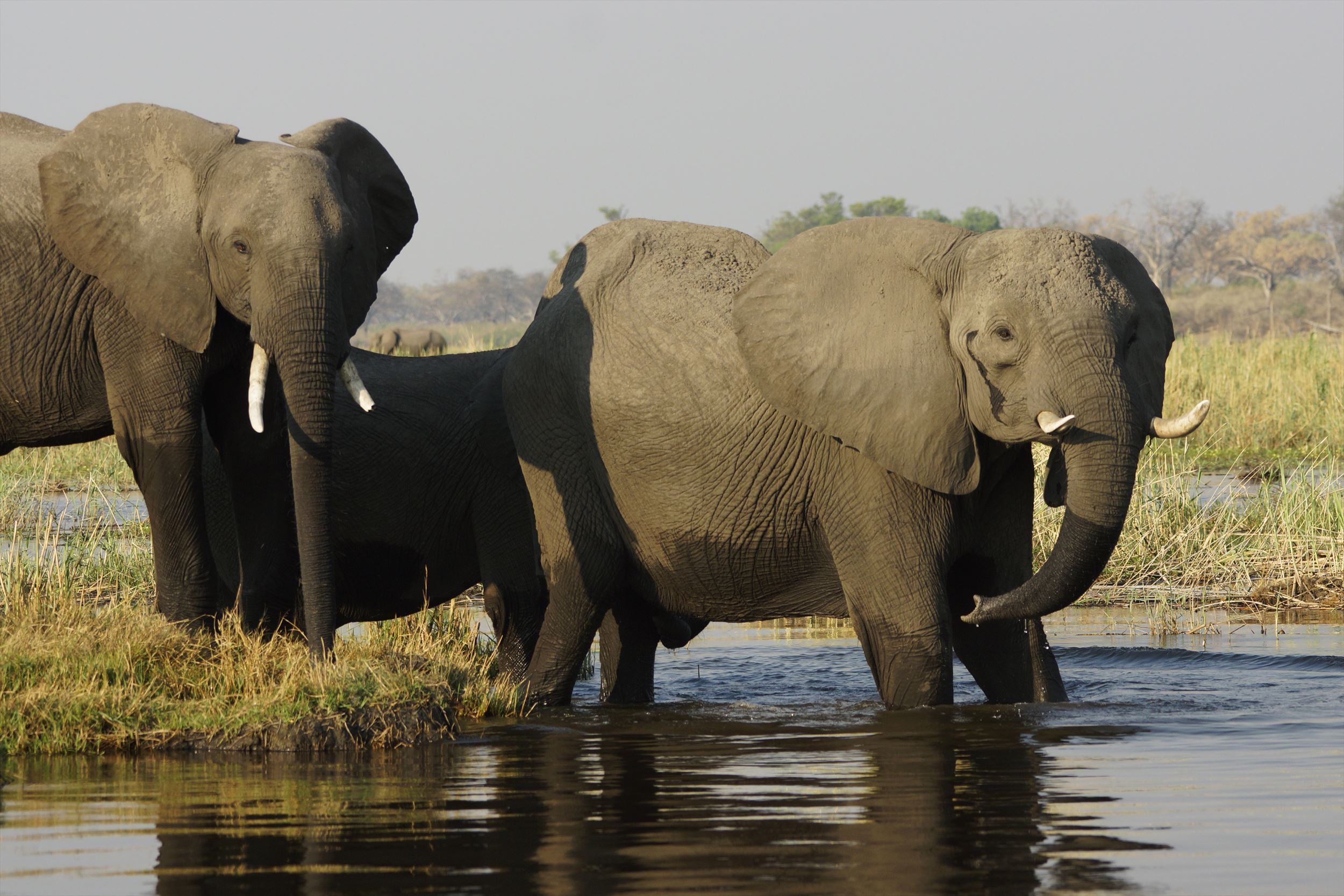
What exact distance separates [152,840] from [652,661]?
362 centimetres

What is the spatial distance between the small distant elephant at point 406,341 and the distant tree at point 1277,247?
39.1 m

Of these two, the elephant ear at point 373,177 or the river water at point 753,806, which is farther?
the elephant ear at point 373,177

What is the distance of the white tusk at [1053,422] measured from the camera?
665 cm

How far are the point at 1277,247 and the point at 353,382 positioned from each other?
76842 millimetres

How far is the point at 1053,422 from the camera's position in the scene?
6719mm

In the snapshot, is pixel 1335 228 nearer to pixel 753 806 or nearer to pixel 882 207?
pixel 882 207

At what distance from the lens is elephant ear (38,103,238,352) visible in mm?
8195

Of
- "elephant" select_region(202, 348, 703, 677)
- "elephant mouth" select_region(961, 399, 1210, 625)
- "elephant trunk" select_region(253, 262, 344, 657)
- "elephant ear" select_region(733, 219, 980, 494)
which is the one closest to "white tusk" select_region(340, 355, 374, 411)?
"elephant trunk" select_region(253, 262, 344, 657)

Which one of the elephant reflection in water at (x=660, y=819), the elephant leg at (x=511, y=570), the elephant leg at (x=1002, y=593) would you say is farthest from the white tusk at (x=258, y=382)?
the elephant leg at (x=1002, y=593)

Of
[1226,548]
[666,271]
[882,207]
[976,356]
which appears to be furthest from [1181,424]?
Result: [882,207]

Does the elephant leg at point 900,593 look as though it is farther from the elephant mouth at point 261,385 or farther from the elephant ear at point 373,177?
the elephant ear at point 373,177

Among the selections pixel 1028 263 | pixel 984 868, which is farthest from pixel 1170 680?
pixel 984 868

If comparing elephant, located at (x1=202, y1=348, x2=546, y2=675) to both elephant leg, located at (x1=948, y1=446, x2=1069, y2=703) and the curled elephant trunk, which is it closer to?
elephant leg, located at (x1=948, y1=446, x2=1069, y2=703)

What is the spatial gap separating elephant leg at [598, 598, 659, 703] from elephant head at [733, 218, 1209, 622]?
5.20ft
